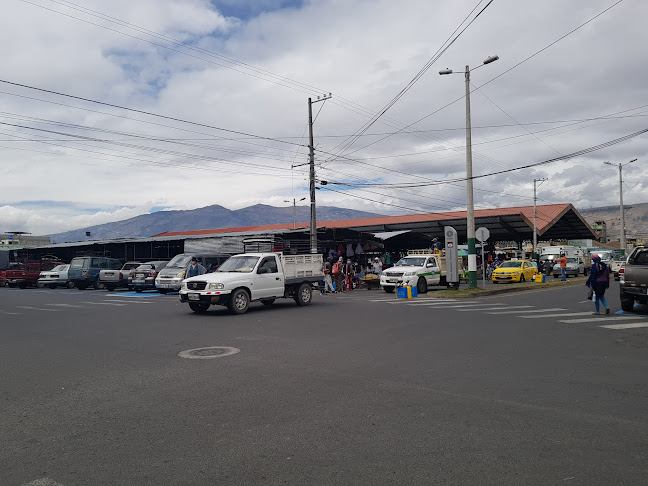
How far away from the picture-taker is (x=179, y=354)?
9359 mm

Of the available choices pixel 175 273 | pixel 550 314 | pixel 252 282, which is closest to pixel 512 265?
pixel 550 314

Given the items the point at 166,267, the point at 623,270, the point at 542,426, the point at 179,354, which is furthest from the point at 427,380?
the point at 166,267

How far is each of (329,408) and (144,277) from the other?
2377 cm

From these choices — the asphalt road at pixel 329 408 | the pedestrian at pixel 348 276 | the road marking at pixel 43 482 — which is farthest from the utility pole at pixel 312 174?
the road marking at pixel 43 482

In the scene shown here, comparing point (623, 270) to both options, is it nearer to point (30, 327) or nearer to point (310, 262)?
point (310, 262)

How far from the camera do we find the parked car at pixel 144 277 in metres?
27.6

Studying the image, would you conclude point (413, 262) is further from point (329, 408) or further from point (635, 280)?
point (329, 408)

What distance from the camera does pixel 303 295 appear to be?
61.6ft

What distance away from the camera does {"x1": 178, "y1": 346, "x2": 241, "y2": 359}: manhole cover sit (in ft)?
30.0

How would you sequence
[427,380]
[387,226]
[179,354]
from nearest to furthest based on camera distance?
[427,380], [179,354], [387,226]

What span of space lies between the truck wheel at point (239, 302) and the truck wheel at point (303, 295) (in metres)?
2.74

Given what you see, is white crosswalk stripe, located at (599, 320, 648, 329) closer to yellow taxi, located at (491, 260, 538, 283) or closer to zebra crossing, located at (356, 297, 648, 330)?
zebra crossing, located at (356, 297, 648, 330)

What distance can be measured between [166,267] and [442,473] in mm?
24364

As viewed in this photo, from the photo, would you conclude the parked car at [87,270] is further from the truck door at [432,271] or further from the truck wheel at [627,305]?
the truck wheel at [627,305]
